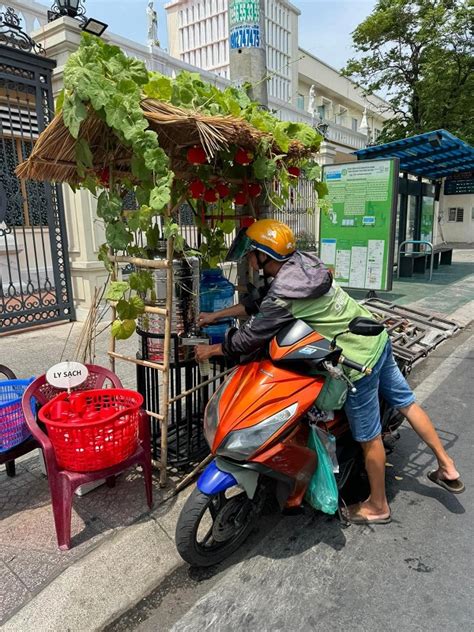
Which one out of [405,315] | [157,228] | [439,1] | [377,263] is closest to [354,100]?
[439,1]

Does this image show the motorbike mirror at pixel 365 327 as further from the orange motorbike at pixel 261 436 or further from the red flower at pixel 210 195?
the red flower at pixel 210 195

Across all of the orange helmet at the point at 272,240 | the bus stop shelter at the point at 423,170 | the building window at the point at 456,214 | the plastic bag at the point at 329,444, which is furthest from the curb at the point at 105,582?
the building window at the point at 456,214

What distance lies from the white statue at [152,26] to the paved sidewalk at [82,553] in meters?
10.0

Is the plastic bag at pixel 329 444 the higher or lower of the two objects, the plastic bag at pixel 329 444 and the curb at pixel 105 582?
the higher

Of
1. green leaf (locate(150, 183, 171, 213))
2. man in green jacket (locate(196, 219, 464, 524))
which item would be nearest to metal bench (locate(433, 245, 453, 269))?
man in green jacket (locate(196, 219, 464, 524))

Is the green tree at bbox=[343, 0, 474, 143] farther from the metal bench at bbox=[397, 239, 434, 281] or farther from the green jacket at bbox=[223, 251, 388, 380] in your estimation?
the green jacket at bbox=[223, 251, 388, 380]

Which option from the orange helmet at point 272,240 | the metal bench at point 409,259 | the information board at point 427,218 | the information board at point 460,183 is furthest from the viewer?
the information board at point 460,183

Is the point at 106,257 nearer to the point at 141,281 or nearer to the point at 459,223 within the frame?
the point at 141,281

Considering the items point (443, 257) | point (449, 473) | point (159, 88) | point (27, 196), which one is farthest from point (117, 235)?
point (443, 257)

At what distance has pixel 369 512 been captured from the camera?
2619mm

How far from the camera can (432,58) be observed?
1659 centimetres

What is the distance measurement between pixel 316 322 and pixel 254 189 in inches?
49.8

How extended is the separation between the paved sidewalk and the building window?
88.6ft

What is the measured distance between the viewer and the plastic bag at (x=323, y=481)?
2.33 metres
